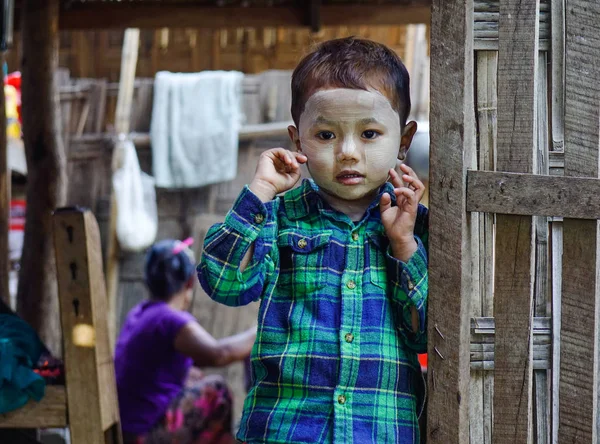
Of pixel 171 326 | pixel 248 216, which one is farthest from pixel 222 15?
pixel 248 216

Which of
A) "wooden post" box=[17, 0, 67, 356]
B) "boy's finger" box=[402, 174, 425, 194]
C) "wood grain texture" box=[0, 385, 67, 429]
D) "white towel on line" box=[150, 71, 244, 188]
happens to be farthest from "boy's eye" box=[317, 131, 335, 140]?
"white towel on line" box=[150, 71, 244, 188]

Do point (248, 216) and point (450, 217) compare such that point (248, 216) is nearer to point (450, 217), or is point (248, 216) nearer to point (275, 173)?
point (275, 173)

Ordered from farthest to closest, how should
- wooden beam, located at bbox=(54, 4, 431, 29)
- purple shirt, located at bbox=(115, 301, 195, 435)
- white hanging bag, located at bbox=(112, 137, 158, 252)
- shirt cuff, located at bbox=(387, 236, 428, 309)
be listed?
white hanging bag, located at bbox=(112, 137, 158, 252) → wooden beam, located at bbox=(54, 4, 431, 29) → purple shirt, located at bbox=(115, 301, 195, 435) → shirt cuff, located at bbox=(387, 236, 428, 309)

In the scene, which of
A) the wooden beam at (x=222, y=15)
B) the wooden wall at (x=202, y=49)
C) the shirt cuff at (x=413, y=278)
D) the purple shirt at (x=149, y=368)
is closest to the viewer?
the shirt cuff at (x=413, y=278)

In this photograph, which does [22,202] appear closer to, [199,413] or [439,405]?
[199,413]

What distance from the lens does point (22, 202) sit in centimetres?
856

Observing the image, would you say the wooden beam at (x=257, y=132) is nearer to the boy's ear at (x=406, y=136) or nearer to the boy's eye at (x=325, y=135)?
the boy's ear at (x=406, y=136)

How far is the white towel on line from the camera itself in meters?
8.62

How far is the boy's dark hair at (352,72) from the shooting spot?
2299 millimetres

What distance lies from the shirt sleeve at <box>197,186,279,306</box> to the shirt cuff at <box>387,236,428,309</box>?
1.11 feet

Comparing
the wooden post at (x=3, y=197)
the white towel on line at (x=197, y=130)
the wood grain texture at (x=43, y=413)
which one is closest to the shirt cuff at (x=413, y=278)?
the wood grain texture at (x=43, y=413)

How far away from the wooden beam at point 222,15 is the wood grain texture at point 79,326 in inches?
122

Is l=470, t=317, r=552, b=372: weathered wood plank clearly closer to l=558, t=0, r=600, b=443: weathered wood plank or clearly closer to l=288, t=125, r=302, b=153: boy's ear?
l=558, t=0, r=600, b=443: weathered wood plank

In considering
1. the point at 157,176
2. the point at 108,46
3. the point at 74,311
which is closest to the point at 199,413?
the point at 74,311
